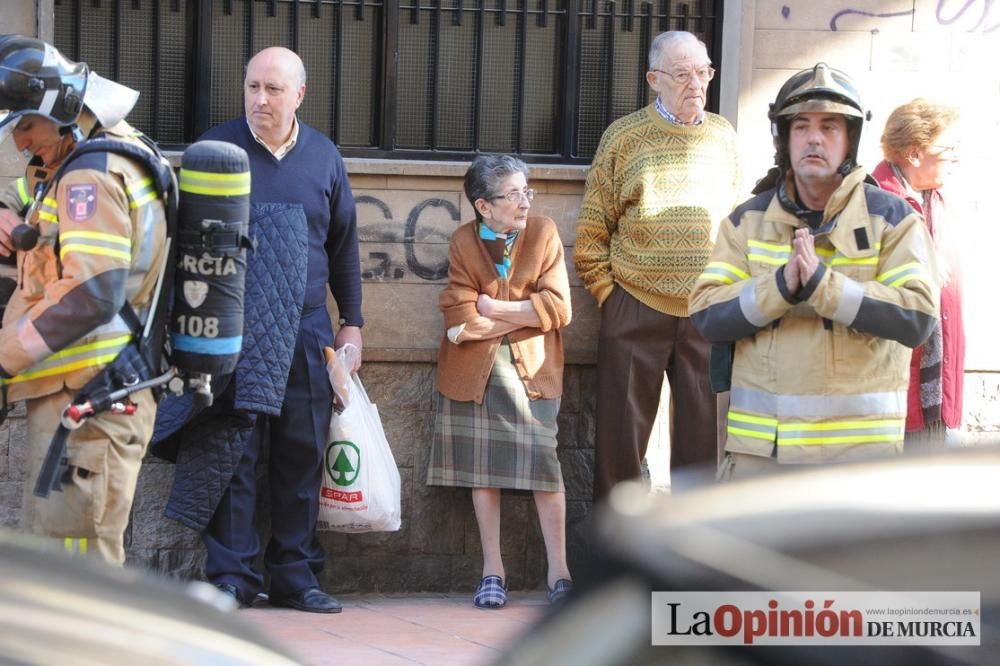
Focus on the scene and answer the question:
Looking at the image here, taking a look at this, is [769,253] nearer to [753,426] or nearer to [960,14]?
[753,426]

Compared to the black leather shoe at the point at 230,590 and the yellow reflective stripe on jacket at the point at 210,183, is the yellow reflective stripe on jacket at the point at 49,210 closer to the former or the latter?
the yellow reflective stripe on jacket at the point at 210,183

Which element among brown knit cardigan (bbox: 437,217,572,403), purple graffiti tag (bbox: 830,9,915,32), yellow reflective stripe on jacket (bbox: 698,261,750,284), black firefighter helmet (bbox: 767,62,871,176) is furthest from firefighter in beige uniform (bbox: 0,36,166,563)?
purple graffiti tag (bbox: 830,9,915,32)

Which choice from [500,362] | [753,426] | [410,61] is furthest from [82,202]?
[410,61]

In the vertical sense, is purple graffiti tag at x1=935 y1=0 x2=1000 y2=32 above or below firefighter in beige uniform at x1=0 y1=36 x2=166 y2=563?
above

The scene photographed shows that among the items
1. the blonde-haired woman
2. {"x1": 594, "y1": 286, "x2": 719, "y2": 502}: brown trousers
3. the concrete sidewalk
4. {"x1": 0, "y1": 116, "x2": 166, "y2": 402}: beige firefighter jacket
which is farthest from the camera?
{"x1": 594, "y1": 286, "x2": 719, "y2": 502}: brown trousers

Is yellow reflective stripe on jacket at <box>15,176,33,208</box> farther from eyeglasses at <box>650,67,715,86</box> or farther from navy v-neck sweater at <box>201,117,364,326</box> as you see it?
eyeglasses at <box>650,67,715,86</box>

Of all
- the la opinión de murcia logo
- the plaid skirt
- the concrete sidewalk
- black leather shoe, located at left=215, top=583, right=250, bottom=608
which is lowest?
the concrete sidewalk

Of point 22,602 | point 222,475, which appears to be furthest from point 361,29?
point 22,602

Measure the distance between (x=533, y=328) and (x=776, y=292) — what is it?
2476 mm

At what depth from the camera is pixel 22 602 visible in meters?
2.41

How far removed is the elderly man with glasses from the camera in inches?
278

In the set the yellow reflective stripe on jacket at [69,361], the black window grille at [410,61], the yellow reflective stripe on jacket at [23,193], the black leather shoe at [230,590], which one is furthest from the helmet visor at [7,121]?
the black window grille at [410,61]

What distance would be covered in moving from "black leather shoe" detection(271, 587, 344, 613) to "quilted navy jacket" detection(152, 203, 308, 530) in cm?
53

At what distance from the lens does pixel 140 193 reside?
4832 mm
